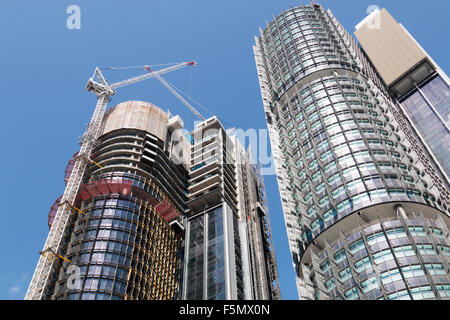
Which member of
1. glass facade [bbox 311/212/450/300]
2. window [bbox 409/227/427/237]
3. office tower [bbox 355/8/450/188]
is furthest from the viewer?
office tower [bbox 355/8/450/188]

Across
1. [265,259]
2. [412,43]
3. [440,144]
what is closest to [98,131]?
[265,259]

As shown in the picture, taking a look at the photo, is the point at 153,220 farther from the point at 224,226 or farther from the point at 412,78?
the point at 412,78

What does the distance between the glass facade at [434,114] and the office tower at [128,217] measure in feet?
276

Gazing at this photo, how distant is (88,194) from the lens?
11525 centimetres

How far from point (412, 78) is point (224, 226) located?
106423 millimetres

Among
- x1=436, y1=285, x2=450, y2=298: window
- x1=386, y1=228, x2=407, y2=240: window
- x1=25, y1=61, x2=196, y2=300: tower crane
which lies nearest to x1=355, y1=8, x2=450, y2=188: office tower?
x1=386, y1=228, x2=407, y2=240: window

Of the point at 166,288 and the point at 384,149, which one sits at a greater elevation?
the point at 384,149

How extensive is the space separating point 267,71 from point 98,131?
56.5 metres

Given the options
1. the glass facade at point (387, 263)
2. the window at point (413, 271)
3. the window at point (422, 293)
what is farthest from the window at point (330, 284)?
the window at point (422, 293)

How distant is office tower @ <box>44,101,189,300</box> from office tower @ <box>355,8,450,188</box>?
279 feet

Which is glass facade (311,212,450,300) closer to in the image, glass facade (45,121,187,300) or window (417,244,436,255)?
window (417,244,436,255)

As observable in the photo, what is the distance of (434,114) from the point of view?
15762cm

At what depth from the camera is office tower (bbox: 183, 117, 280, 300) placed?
104m

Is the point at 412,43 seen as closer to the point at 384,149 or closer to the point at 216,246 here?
the point at 384,149
